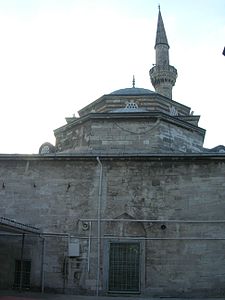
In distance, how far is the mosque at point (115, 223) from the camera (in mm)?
11594

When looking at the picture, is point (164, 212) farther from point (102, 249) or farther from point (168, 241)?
point (102, 249)

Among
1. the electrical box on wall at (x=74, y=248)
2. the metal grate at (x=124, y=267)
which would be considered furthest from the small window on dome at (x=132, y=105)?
the electrical box on wall at (x=74, y=248)

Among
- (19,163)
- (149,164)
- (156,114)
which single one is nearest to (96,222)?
(149,164)

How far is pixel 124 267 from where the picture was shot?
468 inches

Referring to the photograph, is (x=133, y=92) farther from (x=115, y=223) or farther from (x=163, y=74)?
(x=115, y=223)

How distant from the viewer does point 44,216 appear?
12.6m

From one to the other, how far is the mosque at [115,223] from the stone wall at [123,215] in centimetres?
3

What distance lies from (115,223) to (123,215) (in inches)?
14.2

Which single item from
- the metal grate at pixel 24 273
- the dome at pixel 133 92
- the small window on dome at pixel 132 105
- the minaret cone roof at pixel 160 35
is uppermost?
the minaret cone roof at pixel 160 35

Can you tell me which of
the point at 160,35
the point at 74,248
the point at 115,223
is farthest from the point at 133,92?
the point at 160,35

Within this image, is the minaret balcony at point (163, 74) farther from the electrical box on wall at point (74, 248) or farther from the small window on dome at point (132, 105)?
the electrical box on wall at point (74, 248)

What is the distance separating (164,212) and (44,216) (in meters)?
3.91

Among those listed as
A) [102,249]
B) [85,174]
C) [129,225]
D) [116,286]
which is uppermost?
[85,174]

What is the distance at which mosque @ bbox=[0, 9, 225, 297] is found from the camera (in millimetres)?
11594
